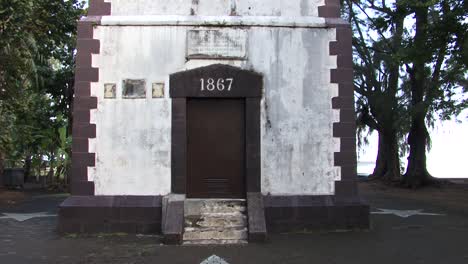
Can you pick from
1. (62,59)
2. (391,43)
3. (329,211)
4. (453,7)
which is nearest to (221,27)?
(329,211)

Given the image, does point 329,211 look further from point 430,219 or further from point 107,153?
point 107,153

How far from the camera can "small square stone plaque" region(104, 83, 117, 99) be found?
11094 mm

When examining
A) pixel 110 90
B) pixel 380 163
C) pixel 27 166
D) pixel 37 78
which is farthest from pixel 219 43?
pixel 380 163

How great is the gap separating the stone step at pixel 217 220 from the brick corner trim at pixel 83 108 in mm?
2194

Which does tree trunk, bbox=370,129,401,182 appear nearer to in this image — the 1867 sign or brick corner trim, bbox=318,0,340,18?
brick corner trim, bbox=318,0,340,18

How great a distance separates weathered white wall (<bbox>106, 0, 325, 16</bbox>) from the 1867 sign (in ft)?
4.08

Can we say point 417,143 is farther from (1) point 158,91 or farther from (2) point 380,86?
(1) point 158,91

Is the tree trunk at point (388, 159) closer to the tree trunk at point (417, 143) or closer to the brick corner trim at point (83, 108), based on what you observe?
the tree trunk at point (417, 143)

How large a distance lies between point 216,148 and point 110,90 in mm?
2513

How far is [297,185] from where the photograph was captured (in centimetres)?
1115

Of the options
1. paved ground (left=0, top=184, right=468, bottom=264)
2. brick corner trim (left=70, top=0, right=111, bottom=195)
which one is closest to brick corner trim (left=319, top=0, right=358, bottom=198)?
paved ground (left=0, top=184, right=468, bottom=264)

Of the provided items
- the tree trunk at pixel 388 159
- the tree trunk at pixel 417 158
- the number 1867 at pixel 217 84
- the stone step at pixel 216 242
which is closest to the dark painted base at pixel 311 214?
the stone step at pixel 216 242

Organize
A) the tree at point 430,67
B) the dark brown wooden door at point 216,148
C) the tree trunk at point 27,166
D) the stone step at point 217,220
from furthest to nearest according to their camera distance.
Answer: the tree trunk at point 27,166 < the tree at point 430,67 < the dark brown wooden door at point 216,148 < the stone step at point 217,220

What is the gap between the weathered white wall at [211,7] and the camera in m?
11.3
